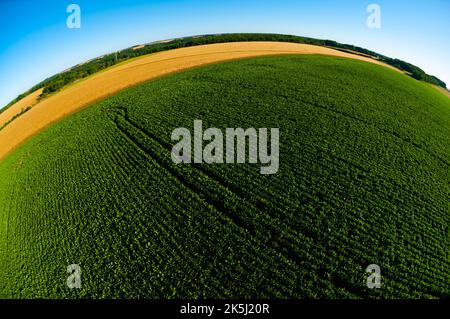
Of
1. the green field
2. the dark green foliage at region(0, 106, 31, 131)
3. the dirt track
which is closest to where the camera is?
the green field

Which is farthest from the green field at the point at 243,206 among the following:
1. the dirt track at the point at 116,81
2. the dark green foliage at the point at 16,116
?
the dark green foliage at the point at 16,116

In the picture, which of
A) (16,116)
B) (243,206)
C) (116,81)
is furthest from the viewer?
(16,116)

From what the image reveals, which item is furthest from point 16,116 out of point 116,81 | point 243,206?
point 243,206

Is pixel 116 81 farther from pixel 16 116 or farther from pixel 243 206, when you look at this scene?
pixel 243 206

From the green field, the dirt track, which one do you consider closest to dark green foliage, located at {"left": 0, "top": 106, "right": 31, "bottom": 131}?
the dirt track

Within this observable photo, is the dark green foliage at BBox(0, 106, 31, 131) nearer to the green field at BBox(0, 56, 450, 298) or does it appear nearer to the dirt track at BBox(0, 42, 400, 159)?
the dirt track at BBox(0, 42, 400, 159)

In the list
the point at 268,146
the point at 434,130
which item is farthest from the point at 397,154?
the point at 268,146

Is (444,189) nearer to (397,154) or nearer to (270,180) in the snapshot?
(397,154)
